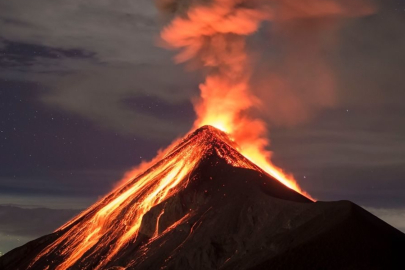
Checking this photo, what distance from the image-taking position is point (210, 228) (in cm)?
9269

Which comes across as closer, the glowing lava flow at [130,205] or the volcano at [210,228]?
the volcano at [210,228]

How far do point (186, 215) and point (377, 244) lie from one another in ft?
105

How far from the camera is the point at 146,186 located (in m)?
116

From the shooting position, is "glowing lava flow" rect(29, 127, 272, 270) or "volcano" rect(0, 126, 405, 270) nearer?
"volcano" rect(0, 126, 405, 270)

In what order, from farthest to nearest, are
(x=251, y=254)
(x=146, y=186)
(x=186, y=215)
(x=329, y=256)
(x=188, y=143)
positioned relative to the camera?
(x=188, y=143) → (x=146, y=186) → (x=186, y=215) → (x=251, y=254) → (x=329, y=256)

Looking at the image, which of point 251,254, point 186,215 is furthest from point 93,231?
point 251,254

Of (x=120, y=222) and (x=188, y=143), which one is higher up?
(x=188, y=143)

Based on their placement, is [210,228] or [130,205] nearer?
[210,228]

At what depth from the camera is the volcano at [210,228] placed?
77562 mm

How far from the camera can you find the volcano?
77562mm

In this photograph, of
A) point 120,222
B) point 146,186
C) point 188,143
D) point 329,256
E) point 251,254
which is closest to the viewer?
point 329,256

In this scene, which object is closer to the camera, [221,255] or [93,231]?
[221,255]

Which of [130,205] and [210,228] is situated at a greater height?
[130,205]

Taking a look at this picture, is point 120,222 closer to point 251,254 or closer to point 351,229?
point 251,254
